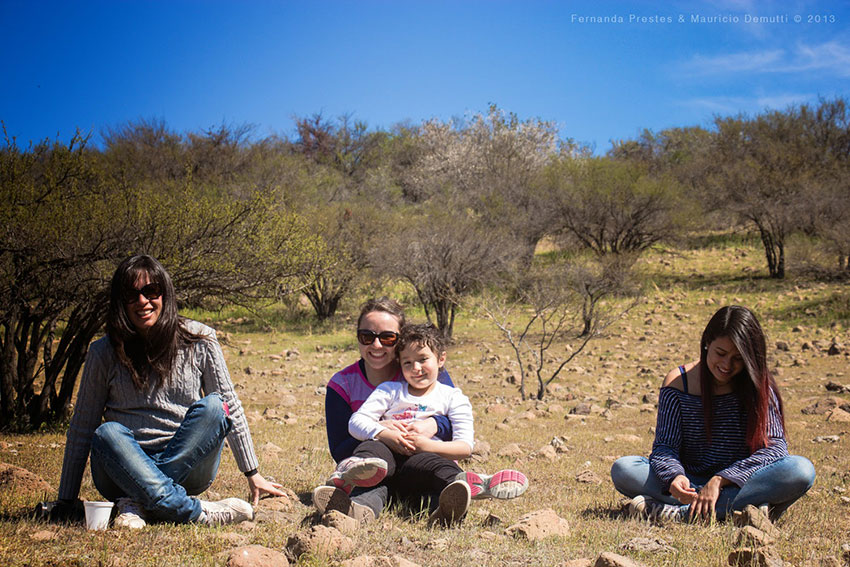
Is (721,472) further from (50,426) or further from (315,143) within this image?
(315,143)

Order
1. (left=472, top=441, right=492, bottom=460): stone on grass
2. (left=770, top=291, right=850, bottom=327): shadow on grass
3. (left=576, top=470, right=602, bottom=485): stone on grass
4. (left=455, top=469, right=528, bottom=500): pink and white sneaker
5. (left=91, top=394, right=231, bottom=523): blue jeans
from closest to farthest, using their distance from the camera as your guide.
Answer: (left=91, top=394, right=231, bottom=523): blue jeans < (left=455, top=469, right=528, bottom=500): pink and white sneaker < (left=576, top=470, right=602, bottom=485): stone on grass < (left=472, top=441, right=492, bottom=460): stone on grass < (left=770, top=291, right=850, bottom=327): shadow on grass

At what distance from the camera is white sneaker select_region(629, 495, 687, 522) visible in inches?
156

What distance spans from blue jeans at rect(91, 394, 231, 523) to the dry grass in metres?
0.15

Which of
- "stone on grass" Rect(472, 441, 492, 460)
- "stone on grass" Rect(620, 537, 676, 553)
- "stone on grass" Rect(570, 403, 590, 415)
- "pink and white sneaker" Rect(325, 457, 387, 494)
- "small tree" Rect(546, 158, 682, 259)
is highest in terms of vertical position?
"small tree" Rect(546, 158, 682, 259)

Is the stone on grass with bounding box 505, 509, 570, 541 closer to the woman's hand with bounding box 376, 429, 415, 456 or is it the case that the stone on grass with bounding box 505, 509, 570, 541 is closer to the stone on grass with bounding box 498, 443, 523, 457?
the woman's hand with bounding box 376, 429, 415, 456

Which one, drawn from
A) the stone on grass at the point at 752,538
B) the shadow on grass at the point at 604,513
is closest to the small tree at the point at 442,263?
the shadow on grass at the point at 604,513

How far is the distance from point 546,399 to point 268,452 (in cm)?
648

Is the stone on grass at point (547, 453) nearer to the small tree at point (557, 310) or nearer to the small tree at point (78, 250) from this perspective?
the small tree at point (78, 250)

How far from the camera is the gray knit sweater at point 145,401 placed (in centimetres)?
355

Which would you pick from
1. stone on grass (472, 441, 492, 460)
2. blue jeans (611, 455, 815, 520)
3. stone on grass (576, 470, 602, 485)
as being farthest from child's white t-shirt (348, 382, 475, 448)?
stone on grass (472, 441, 492, 460)

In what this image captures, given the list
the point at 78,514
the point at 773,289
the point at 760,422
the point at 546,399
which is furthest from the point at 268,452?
the point at 773,289

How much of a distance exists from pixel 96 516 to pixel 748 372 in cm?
342

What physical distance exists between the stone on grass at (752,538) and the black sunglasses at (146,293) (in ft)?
9.93

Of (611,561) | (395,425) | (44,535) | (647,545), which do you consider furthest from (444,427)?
(44,535)
